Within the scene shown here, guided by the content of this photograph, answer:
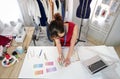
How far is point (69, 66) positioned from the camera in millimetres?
1215

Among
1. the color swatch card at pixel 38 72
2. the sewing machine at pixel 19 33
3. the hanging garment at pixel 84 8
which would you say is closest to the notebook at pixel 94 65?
the color swatch card at pixel 38 72

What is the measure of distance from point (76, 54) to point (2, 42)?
925 millimetres

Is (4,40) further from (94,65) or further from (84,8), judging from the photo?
(84,8)

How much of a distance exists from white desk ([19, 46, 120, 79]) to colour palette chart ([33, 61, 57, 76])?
3cm

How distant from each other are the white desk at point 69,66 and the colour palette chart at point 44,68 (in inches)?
1.2

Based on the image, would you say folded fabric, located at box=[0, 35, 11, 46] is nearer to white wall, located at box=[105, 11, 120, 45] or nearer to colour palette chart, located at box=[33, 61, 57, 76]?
colour palette chart, located at box=[33, 61, 57, 76]

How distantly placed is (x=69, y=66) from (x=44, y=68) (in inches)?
10.0

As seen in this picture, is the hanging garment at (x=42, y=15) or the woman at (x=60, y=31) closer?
the woman at (x=60, y=31)

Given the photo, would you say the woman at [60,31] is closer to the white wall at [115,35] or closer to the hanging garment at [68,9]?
the hanging garment at [68,9]

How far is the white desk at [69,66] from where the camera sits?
1124mm

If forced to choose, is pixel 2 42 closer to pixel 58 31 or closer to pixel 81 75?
pixel 58 31

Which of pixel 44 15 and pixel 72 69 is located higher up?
pixel 44 15

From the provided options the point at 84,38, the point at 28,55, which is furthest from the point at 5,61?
the point at 84,38

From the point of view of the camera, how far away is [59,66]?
3.99ft
